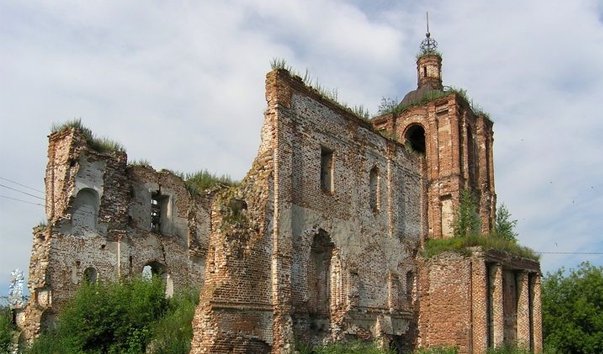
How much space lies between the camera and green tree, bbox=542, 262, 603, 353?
24875 mm

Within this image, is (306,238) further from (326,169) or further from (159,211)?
(159,211)

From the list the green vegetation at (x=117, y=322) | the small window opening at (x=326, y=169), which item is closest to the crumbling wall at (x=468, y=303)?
the small window opening at (x=326, y=169)

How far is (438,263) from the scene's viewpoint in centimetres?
1889

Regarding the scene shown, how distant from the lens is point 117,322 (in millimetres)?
14289

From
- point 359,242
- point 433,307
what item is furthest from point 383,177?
point 433,307

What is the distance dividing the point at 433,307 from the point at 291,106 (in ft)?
24.7

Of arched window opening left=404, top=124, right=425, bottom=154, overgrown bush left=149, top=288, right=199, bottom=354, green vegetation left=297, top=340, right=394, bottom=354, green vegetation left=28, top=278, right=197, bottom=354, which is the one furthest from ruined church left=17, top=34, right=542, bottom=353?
green vegetation left=28, top=278, right=197, bottom=354

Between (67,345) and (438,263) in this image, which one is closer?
(67,345)

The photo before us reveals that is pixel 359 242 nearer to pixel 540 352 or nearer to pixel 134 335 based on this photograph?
pixel 134 335

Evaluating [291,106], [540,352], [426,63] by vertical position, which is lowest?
[540,352]

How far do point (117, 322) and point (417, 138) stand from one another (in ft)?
43.9

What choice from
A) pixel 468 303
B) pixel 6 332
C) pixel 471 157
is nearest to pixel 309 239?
pixel 468 303

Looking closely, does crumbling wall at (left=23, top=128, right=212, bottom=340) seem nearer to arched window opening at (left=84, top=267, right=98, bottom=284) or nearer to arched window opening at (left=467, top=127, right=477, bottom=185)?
arched window opening at (left=84, top=267, right=98, bottom=284)

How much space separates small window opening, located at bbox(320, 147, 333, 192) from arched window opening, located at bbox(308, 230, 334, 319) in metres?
1.24
